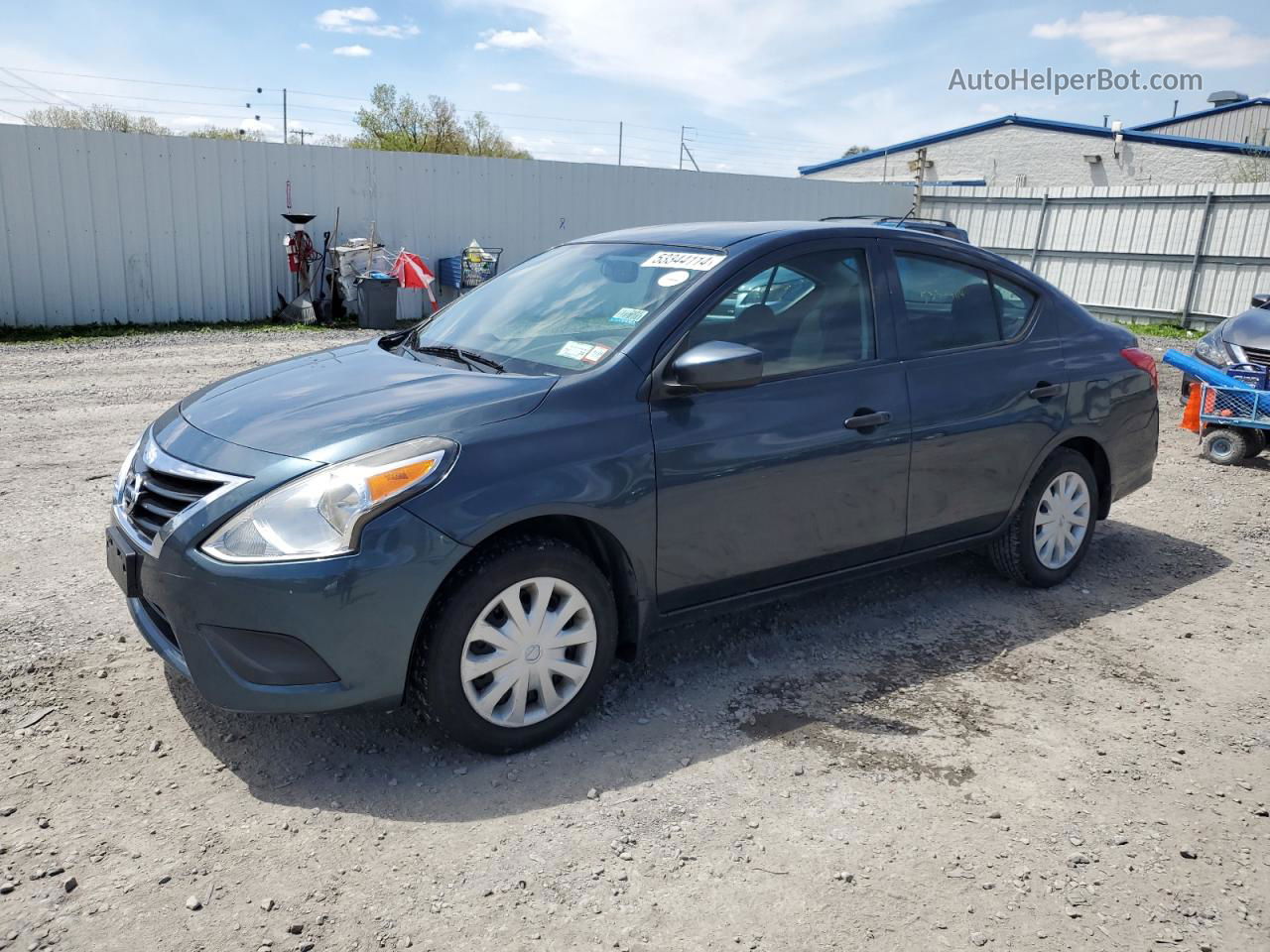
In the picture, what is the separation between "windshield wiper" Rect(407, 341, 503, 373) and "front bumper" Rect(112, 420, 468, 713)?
3.10 feet

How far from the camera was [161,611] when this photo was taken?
10.0 ft

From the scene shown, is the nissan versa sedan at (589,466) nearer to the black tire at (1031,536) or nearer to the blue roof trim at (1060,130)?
the black tire at (1031,536)

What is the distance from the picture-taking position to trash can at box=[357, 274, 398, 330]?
13938mm

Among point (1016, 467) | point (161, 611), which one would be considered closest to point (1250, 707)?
point (1016, 467)

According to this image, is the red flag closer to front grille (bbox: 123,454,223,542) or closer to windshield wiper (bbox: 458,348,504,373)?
windshield wiper (bbox: 458,348,504,373)

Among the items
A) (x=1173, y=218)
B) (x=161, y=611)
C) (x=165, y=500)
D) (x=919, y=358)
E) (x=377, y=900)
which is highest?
(x=1173, y=218)

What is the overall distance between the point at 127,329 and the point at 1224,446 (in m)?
12.7

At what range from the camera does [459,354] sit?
3902 millimetres

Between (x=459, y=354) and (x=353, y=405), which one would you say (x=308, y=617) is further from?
(x=459, y=354)

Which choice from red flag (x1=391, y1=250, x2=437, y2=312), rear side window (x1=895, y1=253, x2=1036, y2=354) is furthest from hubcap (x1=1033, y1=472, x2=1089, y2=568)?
red flag (x1=391, y1=250, x2=437, y2=312)

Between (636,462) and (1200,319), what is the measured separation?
16716 mm

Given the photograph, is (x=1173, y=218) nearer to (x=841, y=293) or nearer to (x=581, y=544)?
(x=841, y=293)

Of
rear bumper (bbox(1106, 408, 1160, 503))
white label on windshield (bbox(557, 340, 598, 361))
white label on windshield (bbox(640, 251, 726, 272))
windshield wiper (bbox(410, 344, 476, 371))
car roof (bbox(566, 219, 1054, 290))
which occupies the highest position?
car roof (bbox(566, 219, 1054, 290))

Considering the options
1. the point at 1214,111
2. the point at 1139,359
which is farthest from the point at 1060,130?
the point at 1139,359
